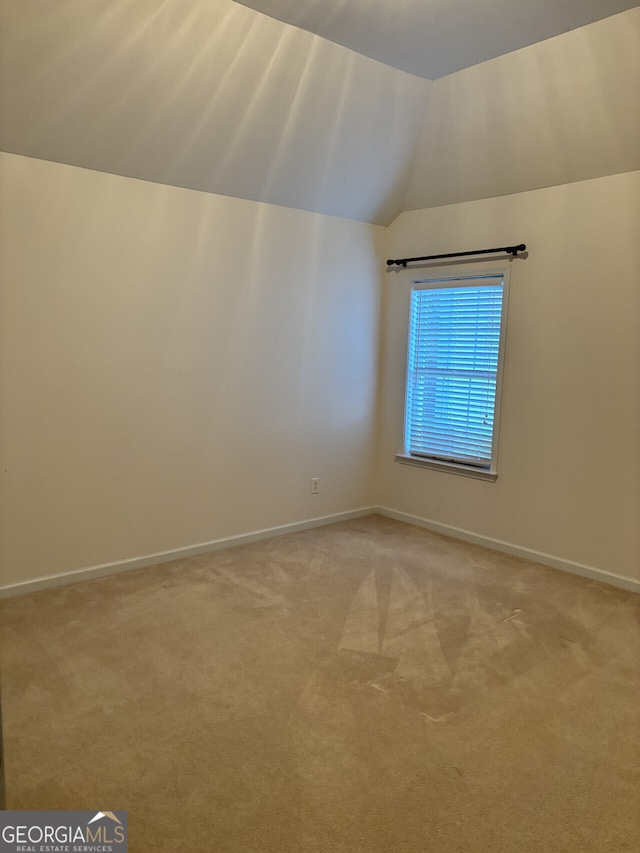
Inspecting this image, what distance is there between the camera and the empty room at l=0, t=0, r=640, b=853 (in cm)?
210

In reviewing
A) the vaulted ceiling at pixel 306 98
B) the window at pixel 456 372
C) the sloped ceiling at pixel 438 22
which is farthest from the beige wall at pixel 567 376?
the sloped ceiling at pixel 438 22

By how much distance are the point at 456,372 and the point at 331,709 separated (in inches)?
109

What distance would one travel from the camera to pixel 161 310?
373 cm

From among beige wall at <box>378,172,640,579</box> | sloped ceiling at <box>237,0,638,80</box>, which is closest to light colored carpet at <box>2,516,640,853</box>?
beige wall at <box>378,172,640,579</box>

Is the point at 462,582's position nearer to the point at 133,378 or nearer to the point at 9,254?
the point at 133,378

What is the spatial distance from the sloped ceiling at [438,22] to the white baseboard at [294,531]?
3.01 metres

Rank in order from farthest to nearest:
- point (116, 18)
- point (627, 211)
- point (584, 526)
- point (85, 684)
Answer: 1. point (584, 526)
2. point (627, 211)
3. point (116, 18)
4. point (85, 684)

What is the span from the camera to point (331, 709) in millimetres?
2416

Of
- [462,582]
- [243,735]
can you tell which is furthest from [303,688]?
[462,582]

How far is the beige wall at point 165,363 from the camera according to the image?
3291 mm

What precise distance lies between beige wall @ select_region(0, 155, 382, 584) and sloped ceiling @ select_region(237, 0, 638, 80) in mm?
1182

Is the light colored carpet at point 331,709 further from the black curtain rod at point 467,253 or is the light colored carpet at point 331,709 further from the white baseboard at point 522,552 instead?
the black curtain rod at point 467,253

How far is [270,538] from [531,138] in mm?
3101

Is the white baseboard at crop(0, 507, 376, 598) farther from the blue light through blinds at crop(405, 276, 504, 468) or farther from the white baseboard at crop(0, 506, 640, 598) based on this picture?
the blue light through blinds at crop(405, 276, 504, 468)
